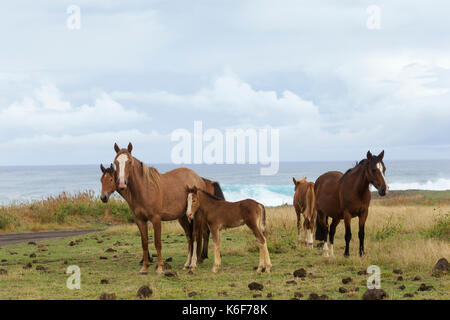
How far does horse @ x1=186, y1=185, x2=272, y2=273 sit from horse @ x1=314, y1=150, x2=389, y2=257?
2.86 metres

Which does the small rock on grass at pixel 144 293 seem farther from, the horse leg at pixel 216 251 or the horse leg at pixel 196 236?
the horse leg at pixel 196 236

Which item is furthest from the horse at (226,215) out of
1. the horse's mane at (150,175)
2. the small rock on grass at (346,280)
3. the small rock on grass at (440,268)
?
the small rock on grass at (440,268)

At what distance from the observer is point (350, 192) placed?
12.9 m

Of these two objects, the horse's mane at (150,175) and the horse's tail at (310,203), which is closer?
the horse's mane at (150,175)

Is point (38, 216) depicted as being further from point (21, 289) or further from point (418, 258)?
point (418, 258)

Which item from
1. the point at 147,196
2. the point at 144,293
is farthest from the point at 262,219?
the point at 144,293

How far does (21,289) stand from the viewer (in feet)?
31.8

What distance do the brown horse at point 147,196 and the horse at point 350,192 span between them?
4.34 m

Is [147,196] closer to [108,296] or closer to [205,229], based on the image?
[205,229]

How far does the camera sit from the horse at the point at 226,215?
11266 millimetres

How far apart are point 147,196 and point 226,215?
1.98 metres

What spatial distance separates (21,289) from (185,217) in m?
4.50

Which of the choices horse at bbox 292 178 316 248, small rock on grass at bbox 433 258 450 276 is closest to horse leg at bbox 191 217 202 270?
horse at bbox 292 178 316 248
